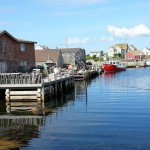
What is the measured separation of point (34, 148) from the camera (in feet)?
56.0

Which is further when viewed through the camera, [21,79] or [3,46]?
[3,46]

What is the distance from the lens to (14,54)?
51.5m

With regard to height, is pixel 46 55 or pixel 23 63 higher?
pixel 46 55

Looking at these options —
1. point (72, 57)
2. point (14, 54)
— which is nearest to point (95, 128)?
point (14, 54)

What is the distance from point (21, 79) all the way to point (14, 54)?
1882cm

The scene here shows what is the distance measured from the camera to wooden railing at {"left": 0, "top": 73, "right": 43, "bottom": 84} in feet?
108

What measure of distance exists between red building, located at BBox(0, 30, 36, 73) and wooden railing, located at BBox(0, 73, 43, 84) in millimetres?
13015

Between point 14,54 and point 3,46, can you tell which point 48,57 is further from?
point 3,46

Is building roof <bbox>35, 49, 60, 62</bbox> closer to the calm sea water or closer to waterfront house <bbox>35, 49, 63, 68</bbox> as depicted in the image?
waterfront house <bbox>35, 49, 63, 68</bbox>

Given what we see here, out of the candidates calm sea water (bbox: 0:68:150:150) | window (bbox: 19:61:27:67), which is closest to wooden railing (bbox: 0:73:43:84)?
calm sea water (bbox: 0:68:150:150)

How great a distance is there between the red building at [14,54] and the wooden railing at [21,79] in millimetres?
13015

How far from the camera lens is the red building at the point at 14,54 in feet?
157

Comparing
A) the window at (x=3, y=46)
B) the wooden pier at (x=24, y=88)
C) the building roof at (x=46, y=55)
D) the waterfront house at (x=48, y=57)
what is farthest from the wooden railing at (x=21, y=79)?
the building roof at (x=46, y=55)

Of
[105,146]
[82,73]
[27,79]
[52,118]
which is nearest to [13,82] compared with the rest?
[27,79]
